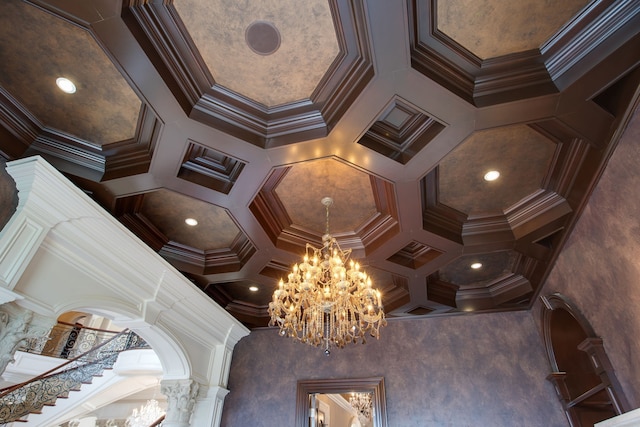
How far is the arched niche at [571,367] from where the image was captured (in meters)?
4.85

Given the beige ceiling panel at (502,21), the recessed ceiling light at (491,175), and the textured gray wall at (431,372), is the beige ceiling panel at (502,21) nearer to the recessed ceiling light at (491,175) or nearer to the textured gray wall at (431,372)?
the recessed ceiling light at (491,175)

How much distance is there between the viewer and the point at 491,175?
389cm

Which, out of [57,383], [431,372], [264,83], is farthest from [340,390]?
[57,383]

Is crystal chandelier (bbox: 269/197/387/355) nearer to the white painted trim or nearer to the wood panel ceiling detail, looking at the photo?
the wood panel ceiling detail

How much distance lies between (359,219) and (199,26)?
2.90 metres

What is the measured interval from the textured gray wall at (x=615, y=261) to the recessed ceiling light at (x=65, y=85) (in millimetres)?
4672

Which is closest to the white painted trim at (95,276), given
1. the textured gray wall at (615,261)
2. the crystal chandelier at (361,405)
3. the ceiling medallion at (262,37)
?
the ceiling medallion at (262,37)

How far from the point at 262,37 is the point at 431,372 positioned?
570 cm

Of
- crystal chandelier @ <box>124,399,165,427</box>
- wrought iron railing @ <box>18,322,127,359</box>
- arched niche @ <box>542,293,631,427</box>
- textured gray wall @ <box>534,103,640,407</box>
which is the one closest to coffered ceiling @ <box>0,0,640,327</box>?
textured gray wall @ <box>534,103,640,407</box>

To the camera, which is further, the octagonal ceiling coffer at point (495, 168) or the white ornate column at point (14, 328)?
the octagonal ceiling coffer at point (495, 168)

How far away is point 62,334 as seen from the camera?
12867 millimetres

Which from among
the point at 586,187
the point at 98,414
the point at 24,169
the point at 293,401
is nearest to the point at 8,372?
the point at 98,414

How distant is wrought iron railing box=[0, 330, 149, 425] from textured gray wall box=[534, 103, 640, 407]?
891cm

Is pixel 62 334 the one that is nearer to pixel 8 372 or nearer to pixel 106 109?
pixel 8 372
